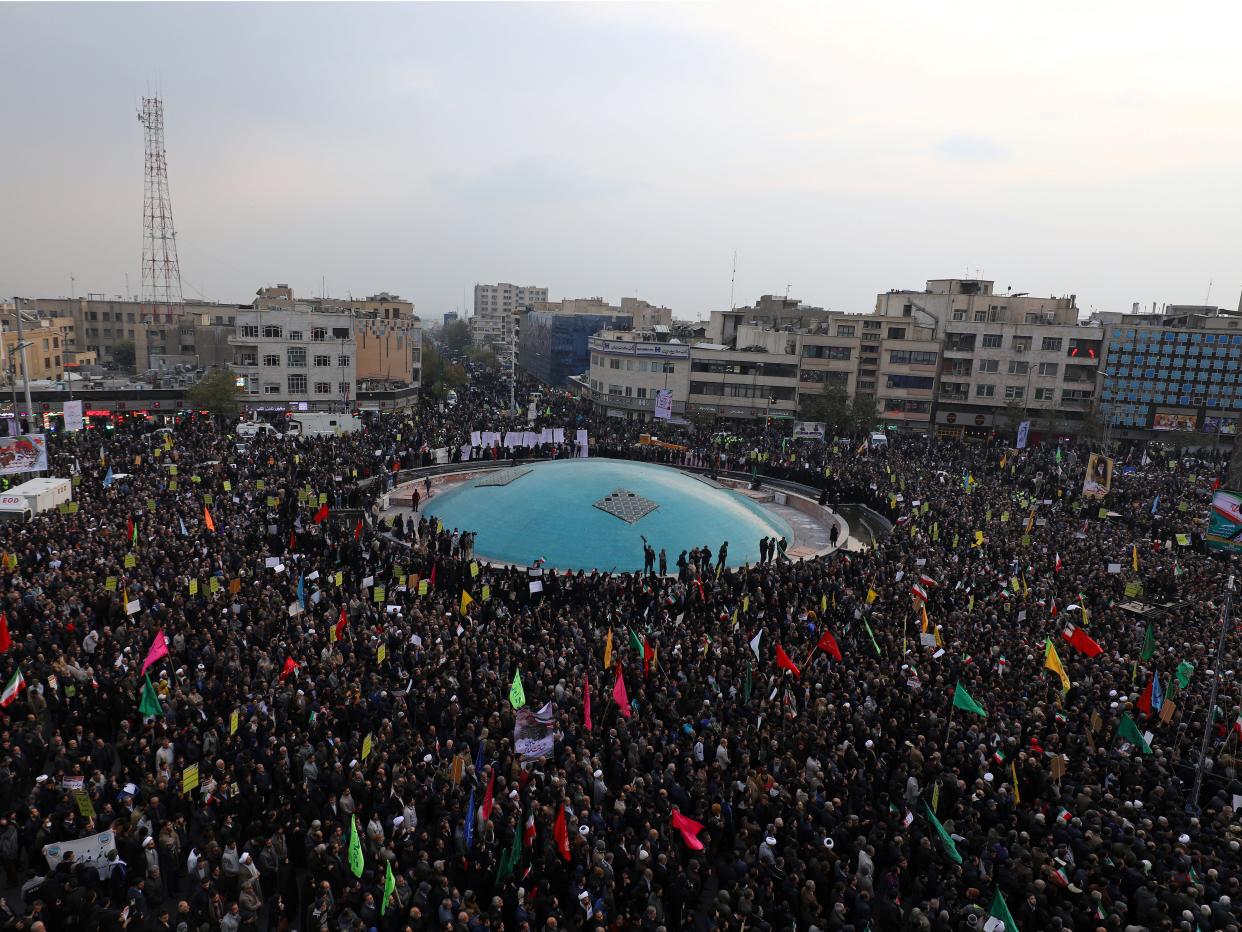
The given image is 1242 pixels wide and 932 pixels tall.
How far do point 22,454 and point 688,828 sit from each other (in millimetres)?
27433

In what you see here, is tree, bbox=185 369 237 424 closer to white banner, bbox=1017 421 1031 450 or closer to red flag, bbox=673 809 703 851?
white banner, bbox=1017 421 1031 450

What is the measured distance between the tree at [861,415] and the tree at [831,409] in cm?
50

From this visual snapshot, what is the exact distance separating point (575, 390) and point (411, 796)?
Answer: 265ft

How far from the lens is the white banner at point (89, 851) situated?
10.7 meters

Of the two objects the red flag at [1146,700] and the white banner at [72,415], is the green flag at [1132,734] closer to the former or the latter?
the red flag at [1146,700]

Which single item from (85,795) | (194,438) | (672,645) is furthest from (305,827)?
(194,438)

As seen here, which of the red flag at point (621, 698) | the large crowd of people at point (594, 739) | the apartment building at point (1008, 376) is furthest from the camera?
the apartment building at point (1008, 376)

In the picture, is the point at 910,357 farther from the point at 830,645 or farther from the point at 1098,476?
the point at 830,645

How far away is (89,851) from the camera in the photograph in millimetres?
10789

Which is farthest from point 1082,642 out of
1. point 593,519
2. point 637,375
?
point 637,375

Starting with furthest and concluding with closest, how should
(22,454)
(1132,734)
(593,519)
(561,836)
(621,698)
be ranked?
1. (593,519)
2. (22,454)
3. (621,698)
4. (1132,734)
5. (561,836)

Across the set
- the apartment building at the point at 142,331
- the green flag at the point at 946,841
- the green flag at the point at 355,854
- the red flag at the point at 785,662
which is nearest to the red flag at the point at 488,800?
Answer: the green flag at the point at 355,854

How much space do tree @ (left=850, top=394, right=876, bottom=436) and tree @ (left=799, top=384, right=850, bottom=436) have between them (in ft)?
1.65

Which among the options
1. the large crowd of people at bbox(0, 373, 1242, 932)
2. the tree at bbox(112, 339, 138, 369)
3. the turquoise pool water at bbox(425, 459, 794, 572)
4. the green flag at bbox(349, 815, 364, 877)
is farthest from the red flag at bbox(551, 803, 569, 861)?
the tree at bbox(112, 339, 138, 369)
